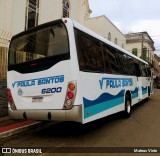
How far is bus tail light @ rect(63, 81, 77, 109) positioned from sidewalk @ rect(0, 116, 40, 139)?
2143 millimetres

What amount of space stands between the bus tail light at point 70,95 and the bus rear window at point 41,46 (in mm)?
653

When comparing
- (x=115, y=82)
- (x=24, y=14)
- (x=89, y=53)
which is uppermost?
(x=24, y=14)

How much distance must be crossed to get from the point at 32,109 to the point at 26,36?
2.06 metres

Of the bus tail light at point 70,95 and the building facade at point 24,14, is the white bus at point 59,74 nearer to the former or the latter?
the bus tail light at point 70,95

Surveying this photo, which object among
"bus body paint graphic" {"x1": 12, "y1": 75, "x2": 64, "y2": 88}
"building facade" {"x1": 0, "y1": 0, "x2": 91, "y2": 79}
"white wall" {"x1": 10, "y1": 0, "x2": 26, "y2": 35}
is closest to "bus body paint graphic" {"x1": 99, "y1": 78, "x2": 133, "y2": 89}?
"bus body paint graphic" {"x1": 12, "y1": 75, "x2": 64, "y2": 88}

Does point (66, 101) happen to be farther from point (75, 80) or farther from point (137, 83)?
point (137, 83)

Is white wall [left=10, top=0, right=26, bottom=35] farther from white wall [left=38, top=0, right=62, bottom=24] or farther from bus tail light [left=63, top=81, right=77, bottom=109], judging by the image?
bus tail light [left=63, top=81, right=77, bottom=109]

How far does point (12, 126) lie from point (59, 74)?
A: 2.84 metres

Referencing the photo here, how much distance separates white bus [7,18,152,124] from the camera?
541 cm

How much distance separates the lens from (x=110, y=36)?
84.0 feet

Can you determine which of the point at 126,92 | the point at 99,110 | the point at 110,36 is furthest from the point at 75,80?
the point at 110,36

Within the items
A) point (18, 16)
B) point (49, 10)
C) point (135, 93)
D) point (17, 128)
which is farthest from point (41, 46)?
point (49, 10)

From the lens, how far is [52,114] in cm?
551

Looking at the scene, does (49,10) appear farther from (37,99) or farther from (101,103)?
(37,99)
